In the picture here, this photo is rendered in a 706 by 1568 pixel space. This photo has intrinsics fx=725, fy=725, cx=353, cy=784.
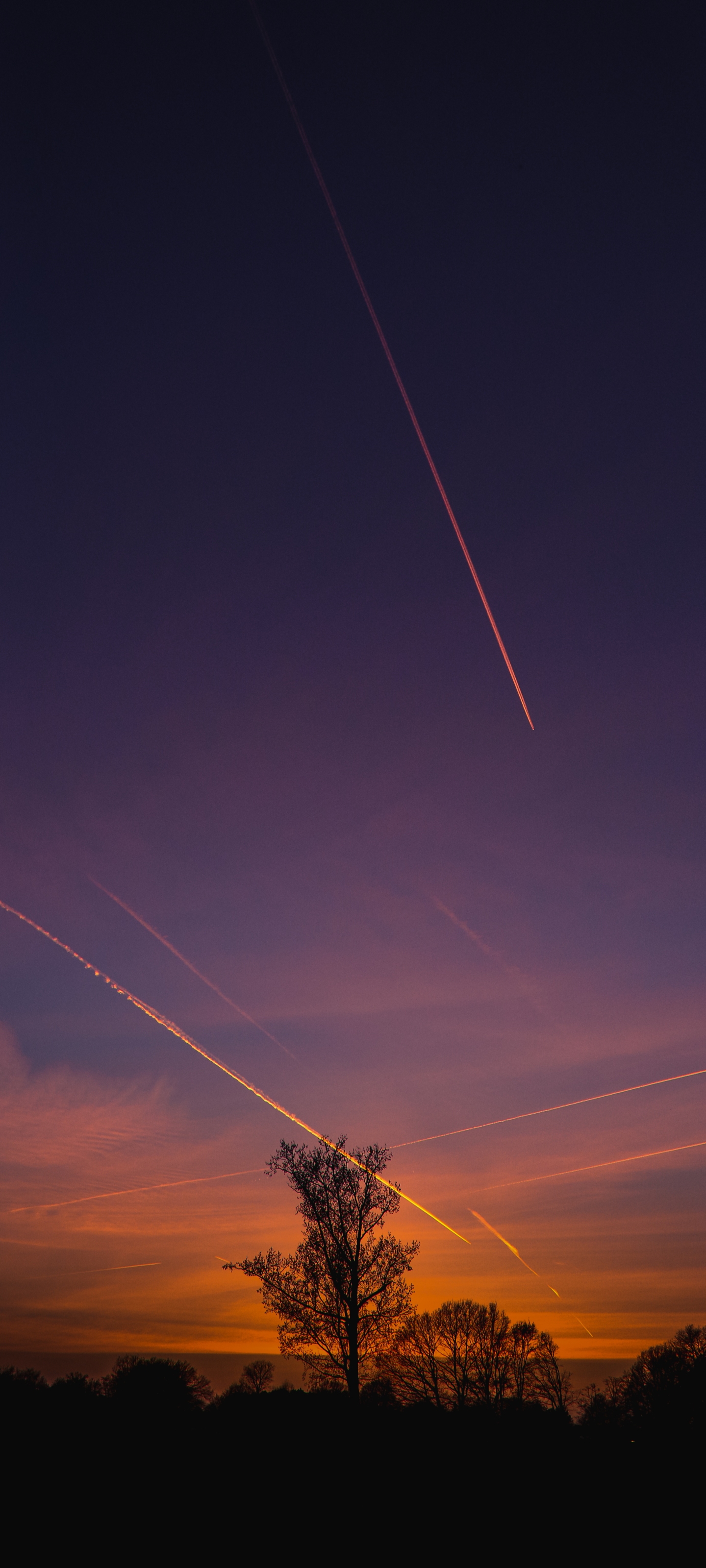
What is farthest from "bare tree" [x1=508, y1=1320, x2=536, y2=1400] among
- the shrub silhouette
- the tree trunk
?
the tree trunk

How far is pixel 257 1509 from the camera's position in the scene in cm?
1365

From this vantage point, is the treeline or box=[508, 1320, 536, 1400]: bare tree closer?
the treeline

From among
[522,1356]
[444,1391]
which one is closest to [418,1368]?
[444,1391]

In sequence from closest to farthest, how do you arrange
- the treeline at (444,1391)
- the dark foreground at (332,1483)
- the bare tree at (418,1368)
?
1. the dark foreground at (332,1483)
2. the treeline at (444,1391)
3. the bare tree at (418,1368)

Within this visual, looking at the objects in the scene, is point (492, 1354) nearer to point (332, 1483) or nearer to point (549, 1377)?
point (549, 1377)

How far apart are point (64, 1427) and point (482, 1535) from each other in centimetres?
940

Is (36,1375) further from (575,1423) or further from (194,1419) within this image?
(575,1423)

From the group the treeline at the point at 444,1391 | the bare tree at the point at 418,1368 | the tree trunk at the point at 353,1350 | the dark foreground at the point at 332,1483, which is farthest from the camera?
the bare tree at the point at 418,1368

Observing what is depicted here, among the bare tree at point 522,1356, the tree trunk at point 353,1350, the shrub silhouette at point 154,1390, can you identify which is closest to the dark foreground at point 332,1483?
the shrub silhouette at point 154,1390

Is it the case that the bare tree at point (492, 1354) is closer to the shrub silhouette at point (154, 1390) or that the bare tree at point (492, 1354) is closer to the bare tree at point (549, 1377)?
the bare tree at point (549, 1377)

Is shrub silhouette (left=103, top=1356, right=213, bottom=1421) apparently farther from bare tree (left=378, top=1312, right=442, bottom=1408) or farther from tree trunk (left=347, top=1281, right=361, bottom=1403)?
bare tree (left=378, top=1312, right=442, bottom=1408)

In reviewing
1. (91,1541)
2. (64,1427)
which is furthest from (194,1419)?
(91,1541)

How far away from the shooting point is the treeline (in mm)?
18875

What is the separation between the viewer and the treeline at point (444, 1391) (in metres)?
18.9
